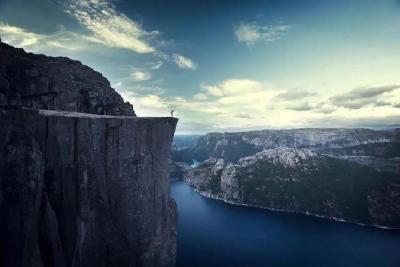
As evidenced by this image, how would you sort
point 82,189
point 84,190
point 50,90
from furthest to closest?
point 50,90 < point 84,190 < point 82,189

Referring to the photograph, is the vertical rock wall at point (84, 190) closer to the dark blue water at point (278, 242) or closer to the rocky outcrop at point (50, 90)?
the rocky outcrop at point (50, 90)

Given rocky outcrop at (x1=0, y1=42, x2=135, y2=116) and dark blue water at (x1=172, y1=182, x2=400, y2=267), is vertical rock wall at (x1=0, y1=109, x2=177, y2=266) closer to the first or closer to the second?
rocky outcrop at (x1=0, y1=42, x2=135, y2=116)

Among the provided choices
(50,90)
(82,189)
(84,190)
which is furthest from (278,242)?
(82,189)

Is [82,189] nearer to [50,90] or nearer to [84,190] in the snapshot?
[84,190]

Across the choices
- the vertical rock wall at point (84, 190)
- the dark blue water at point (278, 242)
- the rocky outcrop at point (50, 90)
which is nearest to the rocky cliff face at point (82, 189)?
the vertical rock wall at point (84, 190)

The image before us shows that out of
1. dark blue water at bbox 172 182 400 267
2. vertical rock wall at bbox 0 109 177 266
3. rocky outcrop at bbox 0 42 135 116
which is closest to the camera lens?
vertical rock wall at bbox 0 109 177 266

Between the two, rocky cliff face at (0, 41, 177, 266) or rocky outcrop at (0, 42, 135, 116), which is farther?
rocky outcrop at (0, 42, 135, 116)

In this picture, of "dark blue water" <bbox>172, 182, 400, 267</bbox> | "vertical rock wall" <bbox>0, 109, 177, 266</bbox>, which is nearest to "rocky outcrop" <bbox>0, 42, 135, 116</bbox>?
"vertical rock wall" <bbox>0, 109, 177, 266</bbox>
